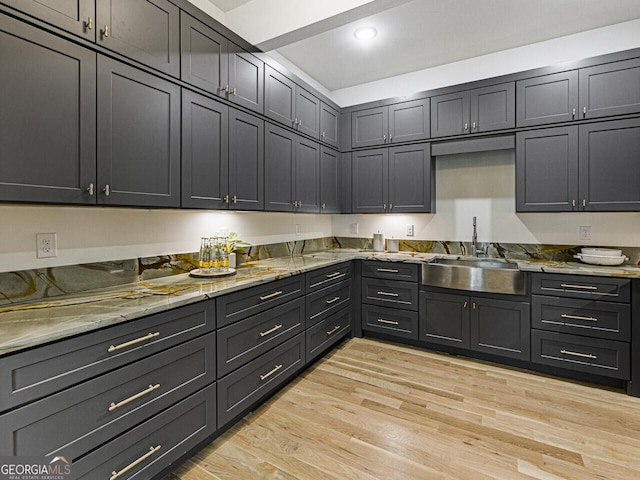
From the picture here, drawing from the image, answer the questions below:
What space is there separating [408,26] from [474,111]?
1004 mm

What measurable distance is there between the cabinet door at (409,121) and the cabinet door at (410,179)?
0.10 metres

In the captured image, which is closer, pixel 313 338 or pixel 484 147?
pixel 313 338

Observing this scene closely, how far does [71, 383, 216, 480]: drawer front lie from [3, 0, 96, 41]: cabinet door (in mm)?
1789

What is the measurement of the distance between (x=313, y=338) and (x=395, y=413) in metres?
0.87

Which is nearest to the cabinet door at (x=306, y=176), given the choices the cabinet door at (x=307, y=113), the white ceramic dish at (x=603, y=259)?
the cabinet door at (x=307, y=113)

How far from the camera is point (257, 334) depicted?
7.06 ft

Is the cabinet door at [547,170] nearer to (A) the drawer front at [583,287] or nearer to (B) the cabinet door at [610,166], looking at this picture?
(B) the cabinet door at [610,166]

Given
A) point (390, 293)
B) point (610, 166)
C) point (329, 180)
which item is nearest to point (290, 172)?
point (329, 180)

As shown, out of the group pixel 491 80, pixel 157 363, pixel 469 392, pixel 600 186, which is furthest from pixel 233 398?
pixel 491 80

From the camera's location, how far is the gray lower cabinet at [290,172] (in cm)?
272

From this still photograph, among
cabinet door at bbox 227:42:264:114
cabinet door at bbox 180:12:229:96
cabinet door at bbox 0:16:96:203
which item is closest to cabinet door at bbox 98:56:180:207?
cabinet door at bbox 0:16:96:203

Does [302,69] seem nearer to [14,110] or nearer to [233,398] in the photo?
[14,110]

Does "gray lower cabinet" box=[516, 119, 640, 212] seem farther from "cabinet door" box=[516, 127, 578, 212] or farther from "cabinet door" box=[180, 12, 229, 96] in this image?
"cabinet door" box=[180, 12, 229, 96]

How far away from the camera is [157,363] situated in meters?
1.55
